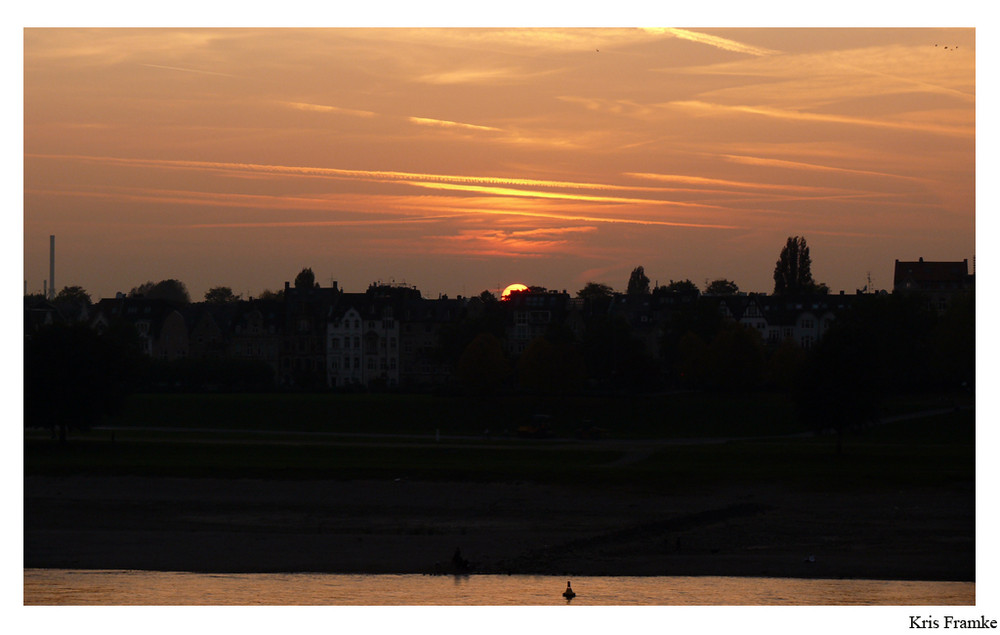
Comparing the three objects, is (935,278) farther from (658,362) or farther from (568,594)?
(568,594)

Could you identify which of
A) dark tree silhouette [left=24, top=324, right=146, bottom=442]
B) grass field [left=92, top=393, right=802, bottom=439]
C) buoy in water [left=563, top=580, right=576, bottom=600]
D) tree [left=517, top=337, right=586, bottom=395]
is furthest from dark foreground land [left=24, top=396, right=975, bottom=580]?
tree [left=517, top=337, right=586, bottom=395]

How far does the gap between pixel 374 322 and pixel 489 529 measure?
118 m

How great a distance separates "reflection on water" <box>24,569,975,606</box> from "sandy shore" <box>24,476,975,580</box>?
41.0 inches

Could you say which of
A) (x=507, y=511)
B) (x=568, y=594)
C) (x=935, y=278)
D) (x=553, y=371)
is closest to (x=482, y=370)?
(x=553, y=371)


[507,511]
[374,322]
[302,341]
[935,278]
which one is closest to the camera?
[507,511]

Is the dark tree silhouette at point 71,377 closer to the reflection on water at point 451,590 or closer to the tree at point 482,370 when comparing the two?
the reflection on water at point 451,590

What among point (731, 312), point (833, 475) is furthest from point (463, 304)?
point (833, 475)

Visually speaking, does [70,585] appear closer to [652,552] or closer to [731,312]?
[652,552]

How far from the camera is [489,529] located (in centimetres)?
4103

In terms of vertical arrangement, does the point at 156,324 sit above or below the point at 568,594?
above

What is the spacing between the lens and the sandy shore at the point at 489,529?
35.3 metres

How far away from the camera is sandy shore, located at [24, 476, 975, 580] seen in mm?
35312

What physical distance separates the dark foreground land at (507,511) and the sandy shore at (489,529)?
99 millimetres

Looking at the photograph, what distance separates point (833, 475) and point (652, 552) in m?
18.4
